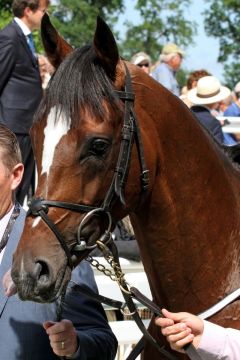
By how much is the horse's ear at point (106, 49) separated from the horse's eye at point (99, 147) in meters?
0.31

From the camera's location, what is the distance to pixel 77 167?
2.99 meters

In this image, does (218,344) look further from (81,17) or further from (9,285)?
(81,17)

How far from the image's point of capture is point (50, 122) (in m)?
3.04

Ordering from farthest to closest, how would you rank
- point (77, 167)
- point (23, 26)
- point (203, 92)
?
point (203, 92)
point (23, 26)
point (77, 167)

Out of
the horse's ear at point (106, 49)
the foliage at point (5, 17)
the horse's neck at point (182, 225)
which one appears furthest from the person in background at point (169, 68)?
the foliage at point (5, 17)

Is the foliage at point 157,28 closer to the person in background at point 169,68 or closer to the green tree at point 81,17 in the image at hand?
the green tree at point 81,17

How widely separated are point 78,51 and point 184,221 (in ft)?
2.79

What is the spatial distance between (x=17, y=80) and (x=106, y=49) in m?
3.61

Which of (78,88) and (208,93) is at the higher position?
(78,88)

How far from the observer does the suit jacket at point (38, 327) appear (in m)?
3.29

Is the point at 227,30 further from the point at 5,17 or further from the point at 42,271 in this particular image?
the point at 42,271

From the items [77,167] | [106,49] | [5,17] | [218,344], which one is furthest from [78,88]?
[5,17]

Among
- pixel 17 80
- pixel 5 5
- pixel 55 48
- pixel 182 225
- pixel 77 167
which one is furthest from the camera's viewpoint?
pixel 5 5

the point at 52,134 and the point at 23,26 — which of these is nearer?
the point at 52,134
